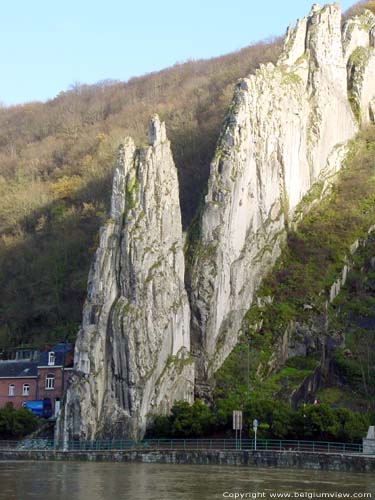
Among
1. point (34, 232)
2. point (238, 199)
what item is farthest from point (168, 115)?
point (238, 199)

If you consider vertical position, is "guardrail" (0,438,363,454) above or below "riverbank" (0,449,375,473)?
above

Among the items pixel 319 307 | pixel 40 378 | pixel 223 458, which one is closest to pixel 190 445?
pixel 223 458

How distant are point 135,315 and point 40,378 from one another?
1453cm

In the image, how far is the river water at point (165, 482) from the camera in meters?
52.4

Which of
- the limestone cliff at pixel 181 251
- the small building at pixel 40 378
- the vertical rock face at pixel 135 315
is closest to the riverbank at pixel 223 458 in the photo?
the vertical rock face at pixel 135 315

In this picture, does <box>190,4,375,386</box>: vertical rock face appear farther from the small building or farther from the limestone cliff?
the small building

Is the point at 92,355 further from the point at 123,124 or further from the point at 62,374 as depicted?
the point at 123,124

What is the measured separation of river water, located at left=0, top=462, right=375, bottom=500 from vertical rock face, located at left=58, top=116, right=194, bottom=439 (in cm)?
1064

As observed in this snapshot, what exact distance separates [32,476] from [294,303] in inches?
1403

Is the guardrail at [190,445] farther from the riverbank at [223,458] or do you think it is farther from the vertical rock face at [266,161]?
the vertical rock face at [266,161]

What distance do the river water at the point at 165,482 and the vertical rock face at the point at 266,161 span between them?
20150 millimetres

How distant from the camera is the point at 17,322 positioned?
4387 inches

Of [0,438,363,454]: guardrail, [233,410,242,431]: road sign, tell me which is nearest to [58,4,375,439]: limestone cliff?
[0,438,363,454]: guardrail

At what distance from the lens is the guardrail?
70.8m
